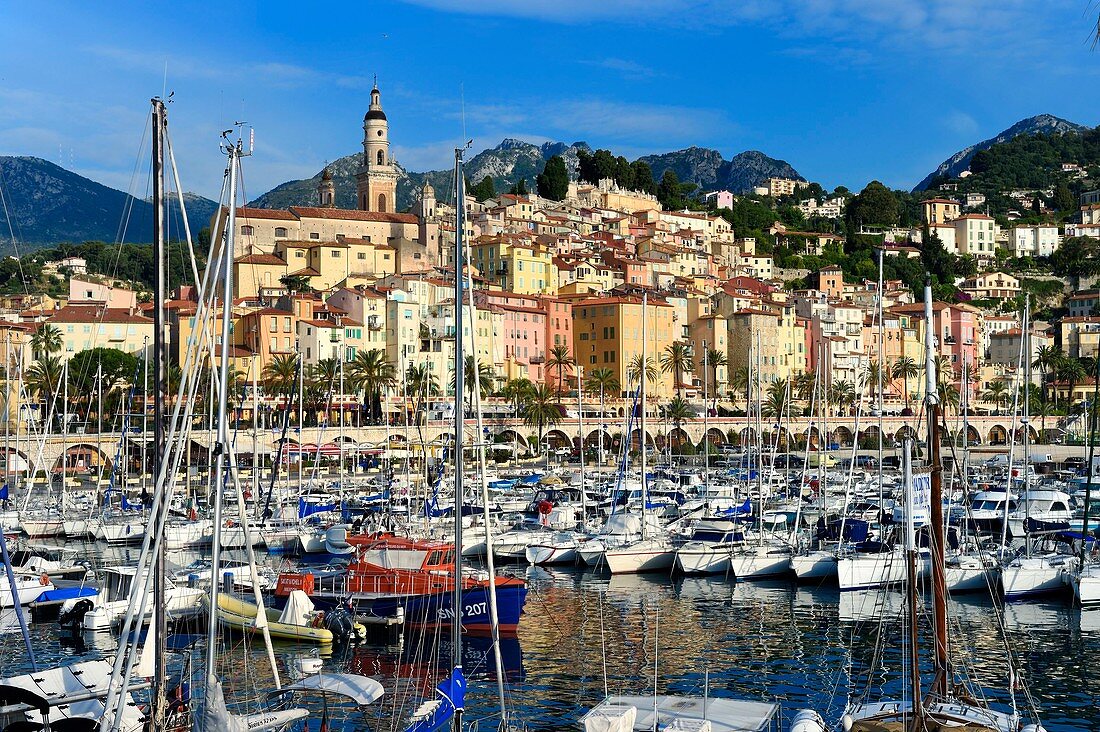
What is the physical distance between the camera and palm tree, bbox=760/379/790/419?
87.8m

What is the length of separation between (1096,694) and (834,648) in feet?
19.0

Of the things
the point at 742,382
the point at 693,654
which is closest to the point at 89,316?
the point at 742,382

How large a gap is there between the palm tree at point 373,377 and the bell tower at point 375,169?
45455 millimetres

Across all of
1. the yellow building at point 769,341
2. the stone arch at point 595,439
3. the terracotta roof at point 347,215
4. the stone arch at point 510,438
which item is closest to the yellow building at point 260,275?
the terracotta roof at point 347,215

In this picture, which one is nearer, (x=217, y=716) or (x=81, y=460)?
(x=217, y=716)

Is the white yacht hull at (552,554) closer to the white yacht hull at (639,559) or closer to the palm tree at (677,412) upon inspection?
the white yacht hull at (639,559)

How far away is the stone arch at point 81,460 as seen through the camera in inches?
2608

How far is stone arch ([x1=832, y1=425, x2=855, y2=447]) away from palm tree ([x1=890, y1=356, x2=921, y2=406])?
11.1m

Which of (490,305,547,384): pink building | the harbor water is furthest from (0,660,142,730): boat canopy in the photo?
(490,305,547,384): pink building

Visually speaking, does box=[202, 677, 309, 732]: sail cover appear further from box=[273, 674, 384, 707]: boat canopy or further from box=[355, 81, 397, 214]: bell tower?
box=[355, 81, 397, 214]: bell tower

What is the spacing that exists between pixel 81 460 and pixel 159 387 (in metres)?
57.9

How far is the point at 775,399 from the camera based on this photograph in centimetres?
9144

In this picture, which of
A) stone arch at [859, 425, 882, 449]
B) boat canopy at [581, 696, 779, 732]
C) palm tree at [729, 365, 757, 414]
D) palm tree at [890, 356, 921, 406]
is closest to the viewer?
boat canopy at [581, 696, 779, 732]

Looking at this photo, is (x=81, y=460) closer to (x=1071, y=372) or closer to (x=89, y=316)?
(x=89, y=316)
